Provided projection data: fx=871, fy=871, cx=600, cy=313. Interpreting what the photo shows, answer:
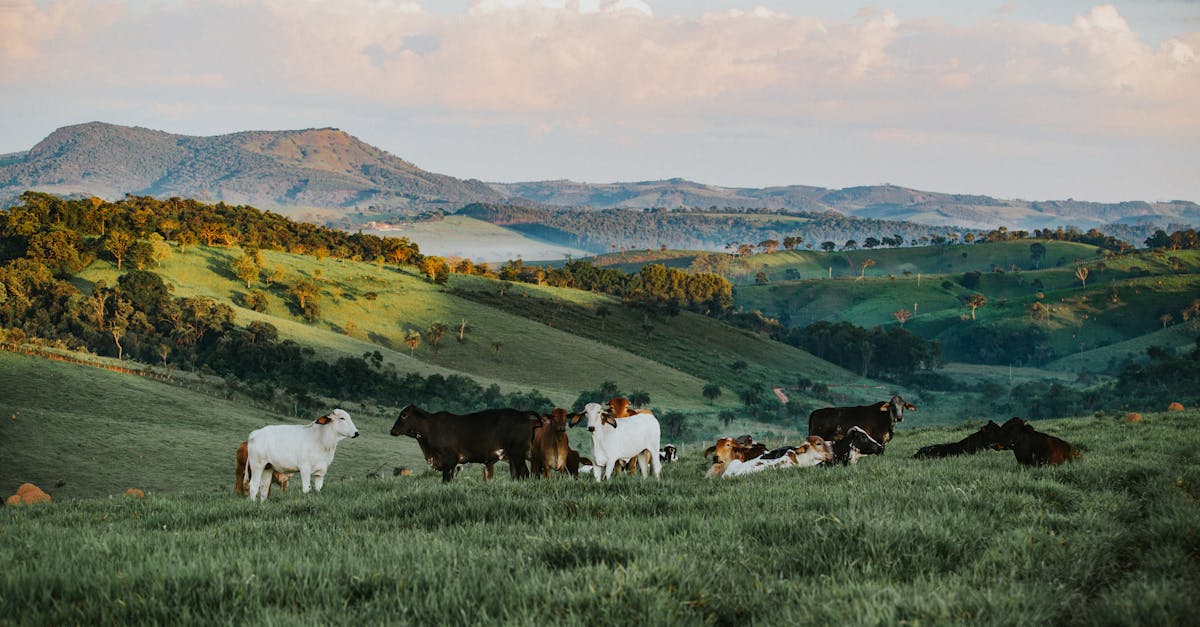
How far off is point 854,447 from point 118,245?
13626 centimetres

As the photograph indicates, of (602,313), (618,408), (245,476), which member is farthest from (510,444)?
(602,313)

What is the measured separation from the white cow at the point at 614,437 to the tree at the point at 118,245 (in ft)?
435

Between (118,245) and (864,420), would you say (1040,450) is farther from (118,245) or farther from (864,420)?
(118,245)

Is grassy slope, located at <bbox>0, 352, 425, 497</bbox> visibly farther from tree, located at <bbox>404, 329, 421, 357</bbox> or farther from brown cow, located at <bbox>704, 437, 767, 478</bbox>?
tree, located at <bbox>404, 329, 421, 357</bbox>

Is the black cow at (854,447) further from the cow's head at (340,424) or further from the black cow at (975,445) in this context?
the cow's head at (340,424)

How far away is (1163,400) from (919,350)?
5716cm

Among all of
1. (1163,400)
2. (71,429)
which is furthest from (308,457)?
(1163,400)

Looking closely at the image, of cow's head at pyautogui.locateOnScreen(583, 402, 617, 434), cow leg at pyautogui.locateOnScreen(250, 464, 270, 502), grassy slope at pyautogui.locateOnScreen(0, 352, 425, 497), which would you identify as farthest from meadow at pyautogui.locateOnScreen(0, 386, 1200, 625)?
grassy slope at pyautogui.locateOnScreen(0, 352, 425, 497)

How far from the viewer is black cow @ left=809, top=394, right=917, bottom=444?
850 inches

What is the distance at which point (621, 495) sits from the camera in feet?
36.3

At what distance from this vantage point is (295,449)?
16.0m

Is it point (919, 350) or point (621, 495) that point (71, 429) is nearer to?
point (621, 495)

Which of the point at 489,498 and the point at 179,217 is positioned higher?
the point at 179,217

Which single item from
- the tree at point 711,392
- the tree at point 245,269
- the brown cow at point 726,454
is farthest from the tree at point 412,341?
the brown cow at point 726,454
